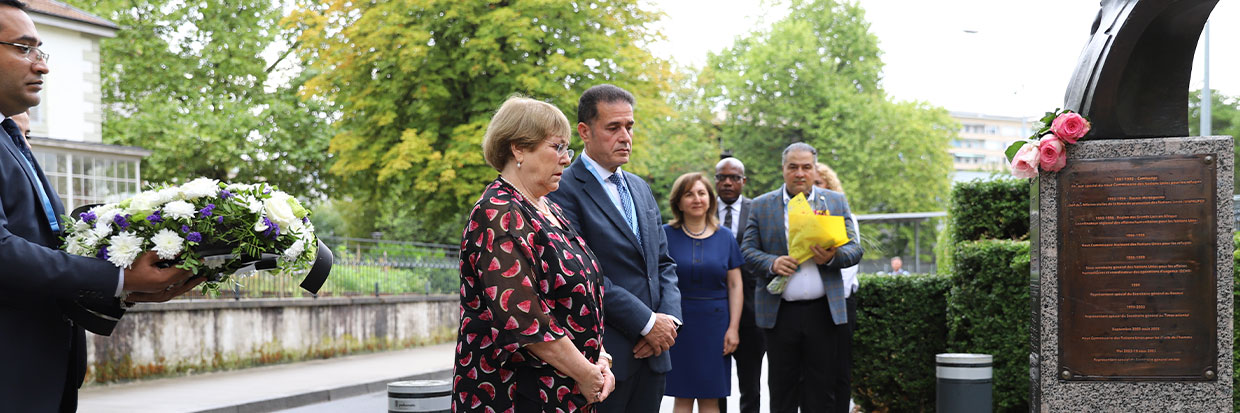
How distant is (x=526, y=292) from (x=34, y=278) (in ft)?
4.46

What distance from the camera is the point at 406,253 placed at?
21.9 meters

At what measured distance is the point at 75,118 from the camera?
2375 centimetres

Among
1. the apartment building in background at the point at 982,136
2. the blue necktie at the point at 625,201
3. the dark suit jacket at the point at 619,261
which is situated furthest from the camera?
the apartment building in background at the point at 982,136

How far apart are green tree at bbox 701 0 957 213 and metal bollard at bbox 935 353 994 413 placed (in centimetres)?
3088

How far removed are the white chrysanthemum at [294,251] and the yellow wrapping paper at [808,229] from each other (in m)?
4.11

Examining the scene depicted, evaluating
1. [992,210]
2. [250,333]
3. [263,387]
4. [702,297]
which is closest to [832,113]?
[250,333]

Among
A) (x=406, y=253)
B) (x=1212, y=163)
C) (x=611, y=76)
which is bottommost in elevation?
(x=406, y=253)

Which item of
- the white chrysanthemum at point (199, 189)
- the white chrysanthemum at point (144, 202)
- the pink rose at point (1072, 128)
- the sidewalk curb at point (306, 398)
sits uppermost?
the pink rose at point (1072, 128)

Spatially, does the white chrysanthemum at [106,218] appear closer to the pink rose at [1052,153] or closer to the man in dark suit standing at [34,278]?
the man in dark suit standing at [34,278]

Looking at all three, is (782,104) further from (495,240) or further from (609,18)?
(495,240)

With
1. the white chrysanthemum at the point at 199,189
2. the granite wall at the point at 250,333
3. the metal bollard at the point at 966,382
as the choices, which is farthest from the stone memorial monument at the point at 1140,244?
the granite wall at the point at 250,333

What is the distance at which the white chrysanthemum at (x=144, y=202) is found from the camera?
288cm

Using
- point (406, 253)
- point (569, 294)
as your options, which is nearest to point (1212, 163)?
point (569, 294)

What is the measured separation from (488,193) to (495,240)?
206 millimetres
